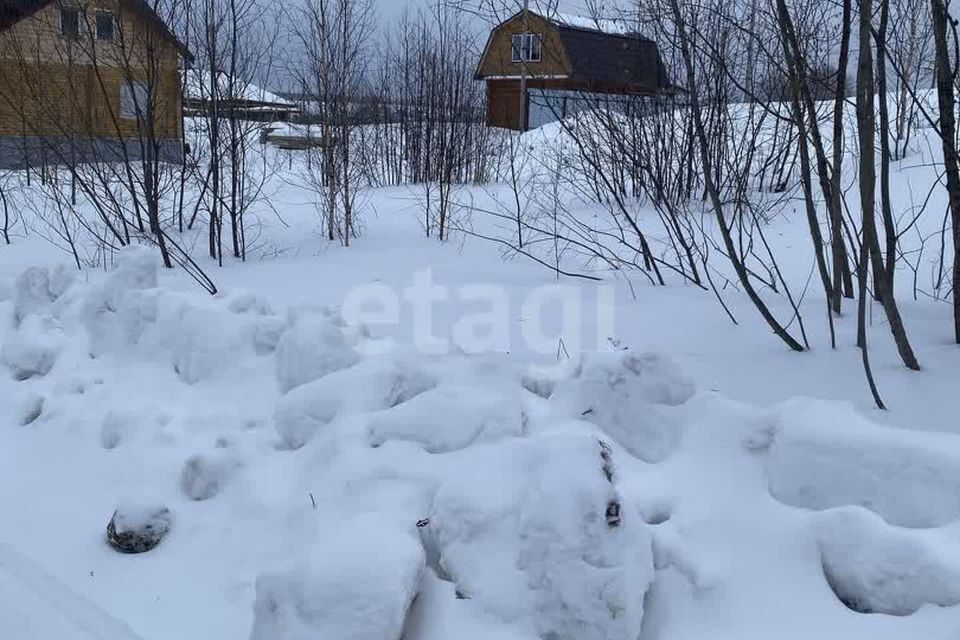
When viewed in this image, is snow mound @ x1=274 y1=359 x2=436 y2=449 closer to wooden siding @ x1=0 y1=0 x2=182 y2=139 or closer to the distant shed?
the distant shed

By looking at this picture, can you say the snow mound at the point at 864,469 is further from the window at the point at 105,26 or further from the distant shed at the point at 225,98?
the window at the point at 105,26

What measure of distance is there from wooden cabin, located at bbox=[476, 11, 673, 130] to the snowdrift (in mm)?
2270

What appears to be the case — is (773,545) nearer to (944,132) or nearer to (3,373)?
(944,132)

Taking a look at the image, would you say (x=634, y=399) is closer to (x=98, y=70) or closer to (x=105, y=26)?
(x=98, y=70)

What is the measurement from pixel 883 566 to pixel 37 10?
31.0ft

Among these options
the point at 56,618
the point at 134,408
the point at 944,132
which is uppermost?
the point at 944,132

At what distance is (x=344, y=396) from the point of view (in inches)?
132

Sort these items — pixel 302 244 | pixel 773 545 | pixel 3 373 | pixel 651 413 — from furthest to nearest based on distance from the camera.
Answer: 1. pixel 302 244
2. pixel 3 373
3. pixel 651 413
4. pixel 773 545

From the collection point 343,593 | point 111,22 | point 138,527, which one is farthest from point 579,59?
point 343,593

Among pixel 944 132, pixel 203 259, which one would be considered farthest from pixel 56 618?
pixel 203 259

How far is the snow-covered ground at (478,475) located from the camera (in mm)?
2271

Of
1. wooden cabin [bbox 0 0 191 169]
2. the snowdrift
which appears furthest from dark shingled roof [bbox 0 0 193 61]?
the snowdrift

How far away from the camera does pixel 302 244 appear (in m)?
8.52

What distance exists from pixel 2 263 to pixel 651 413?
695 centimetres
